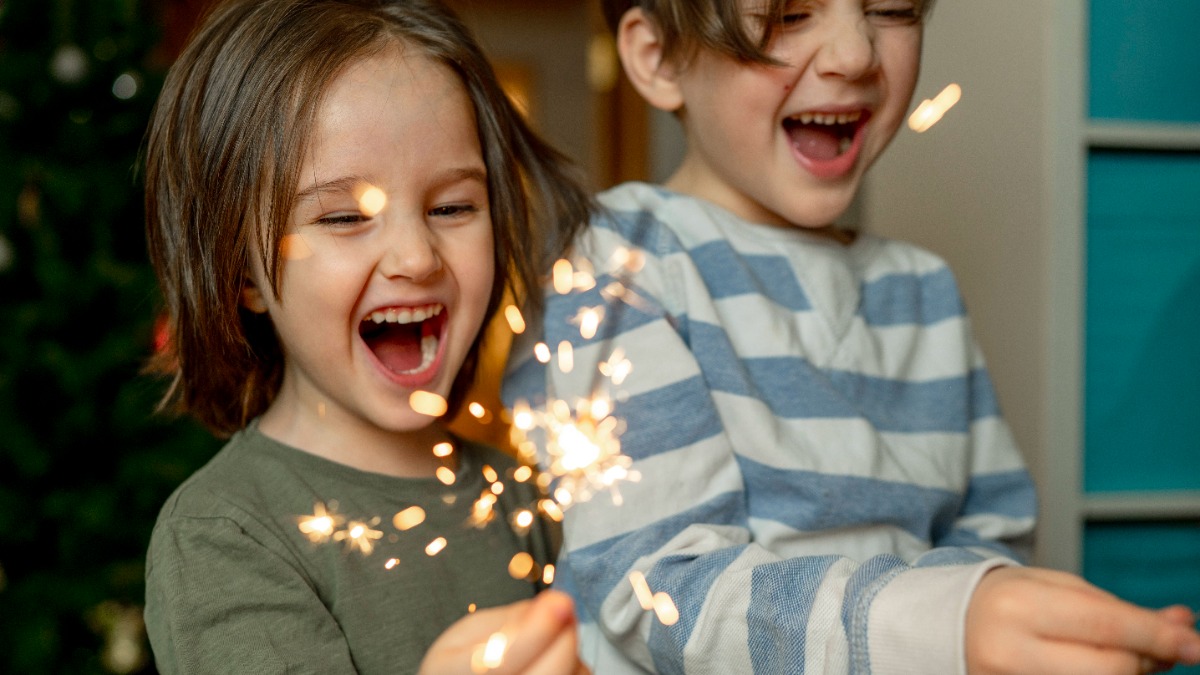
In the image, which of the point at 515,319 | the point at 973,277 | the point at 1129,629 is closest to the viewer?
the point at 1129,629

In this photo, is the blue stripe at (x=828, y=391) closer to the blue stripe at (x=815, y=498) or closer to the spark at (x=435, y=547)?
the blue stripe at (x=815, y=498)

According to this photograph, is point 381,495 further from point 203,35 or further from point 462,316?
point 203,35

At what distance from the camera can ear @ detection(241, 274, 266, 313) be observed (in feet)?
3.08

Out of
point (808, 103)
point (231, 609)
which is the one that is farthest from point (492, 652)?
point (808, 103)

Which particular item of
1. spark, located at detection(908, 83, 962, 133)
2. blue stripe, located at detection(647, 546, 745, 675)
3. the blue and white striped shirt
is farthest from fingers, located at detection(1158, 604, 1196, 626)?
spark, located at detection(908, 83, 962, 133)

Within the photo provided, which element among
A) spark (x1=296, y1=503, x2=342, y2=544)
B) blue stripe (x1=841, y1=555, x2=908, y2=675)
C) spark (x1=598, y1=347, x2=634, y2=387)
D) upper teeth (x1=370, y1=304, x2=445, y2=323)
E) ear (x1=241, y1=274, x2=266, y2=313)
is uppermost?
ear (x1=241, y1=274, x2=266, y2=313)

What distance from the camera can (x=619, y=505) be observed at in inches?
33.3

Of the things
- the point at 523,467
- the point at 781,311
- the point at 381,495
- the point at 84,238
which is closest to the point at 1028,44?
the point at 781,311

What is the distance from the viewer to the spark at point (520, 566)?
100cm

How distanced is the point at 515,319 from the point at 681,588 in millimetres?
329

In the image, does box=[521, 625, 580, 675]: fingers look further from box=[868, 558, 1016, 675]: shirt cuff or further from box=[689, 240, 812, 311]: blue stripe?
box=[689, 240, 812, 311]: blue stripe

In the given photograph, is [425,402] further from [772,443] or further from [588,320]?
[772,443]

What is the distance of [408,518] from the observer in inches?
37.9

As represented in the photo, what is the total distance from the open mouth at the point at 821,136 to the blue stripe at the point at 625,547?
345 millimetres
